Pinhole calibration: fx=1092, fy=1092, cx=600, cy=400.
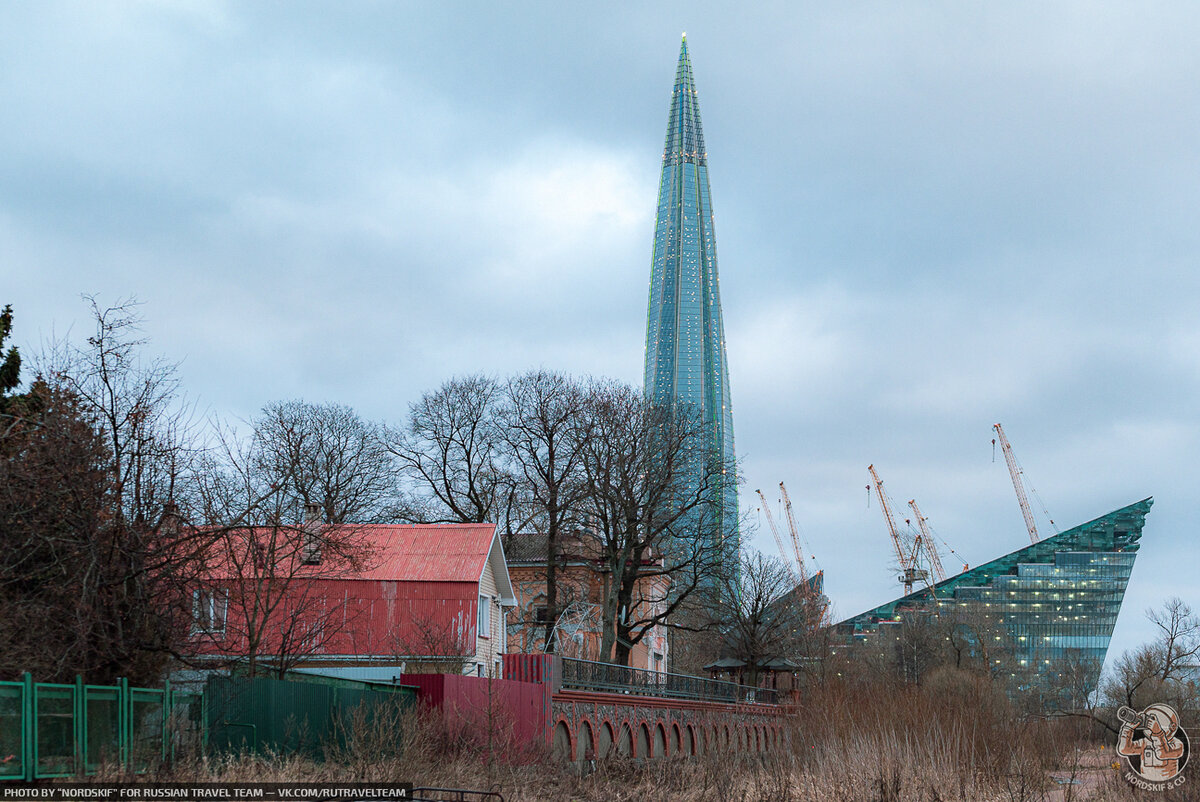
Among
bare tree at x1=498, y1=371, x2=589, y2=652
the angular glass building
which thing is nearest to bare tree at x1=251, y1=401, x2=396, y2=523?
bare tree at x1=498, y1=371, x2=589, y2=652

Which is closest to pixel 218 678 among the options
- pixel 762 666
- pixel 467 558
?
pixel 467 558

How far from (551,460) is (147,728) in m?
30.7

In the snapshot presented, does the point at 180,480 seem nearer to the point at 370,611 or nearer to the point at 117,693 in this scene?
the point at 117,693

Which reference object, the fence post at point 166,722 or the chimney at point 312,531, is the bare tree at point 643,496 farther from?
the fence post at point 166,722

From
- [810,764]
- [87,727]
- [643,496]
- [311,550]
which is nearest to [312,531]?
[311,550]

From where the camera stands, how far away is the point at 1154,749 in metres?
25.6

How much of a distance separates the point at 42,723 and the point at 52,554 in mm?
5329

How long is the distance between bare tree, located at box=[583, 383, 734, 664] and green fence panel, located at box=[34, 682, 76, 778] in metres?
30.5

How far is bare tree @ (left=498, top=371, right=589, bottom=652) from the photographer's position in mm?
47062

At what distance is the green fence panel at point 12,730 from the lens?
14.1 metres

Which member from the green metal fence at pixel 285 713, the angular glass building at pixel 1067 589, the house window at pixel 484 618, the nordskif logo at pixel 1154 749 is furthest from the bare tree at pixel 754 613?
the angular glass building at pixel 1067 589

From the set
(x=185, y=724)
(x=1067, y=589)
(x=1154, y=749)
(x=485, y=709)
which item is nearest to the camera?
(x=185, y=724)

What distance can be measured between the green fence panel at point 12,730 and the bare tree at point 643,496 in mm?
31608

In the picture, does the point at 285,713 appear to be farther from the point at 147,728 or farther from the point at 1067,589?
the point at 1067,589
